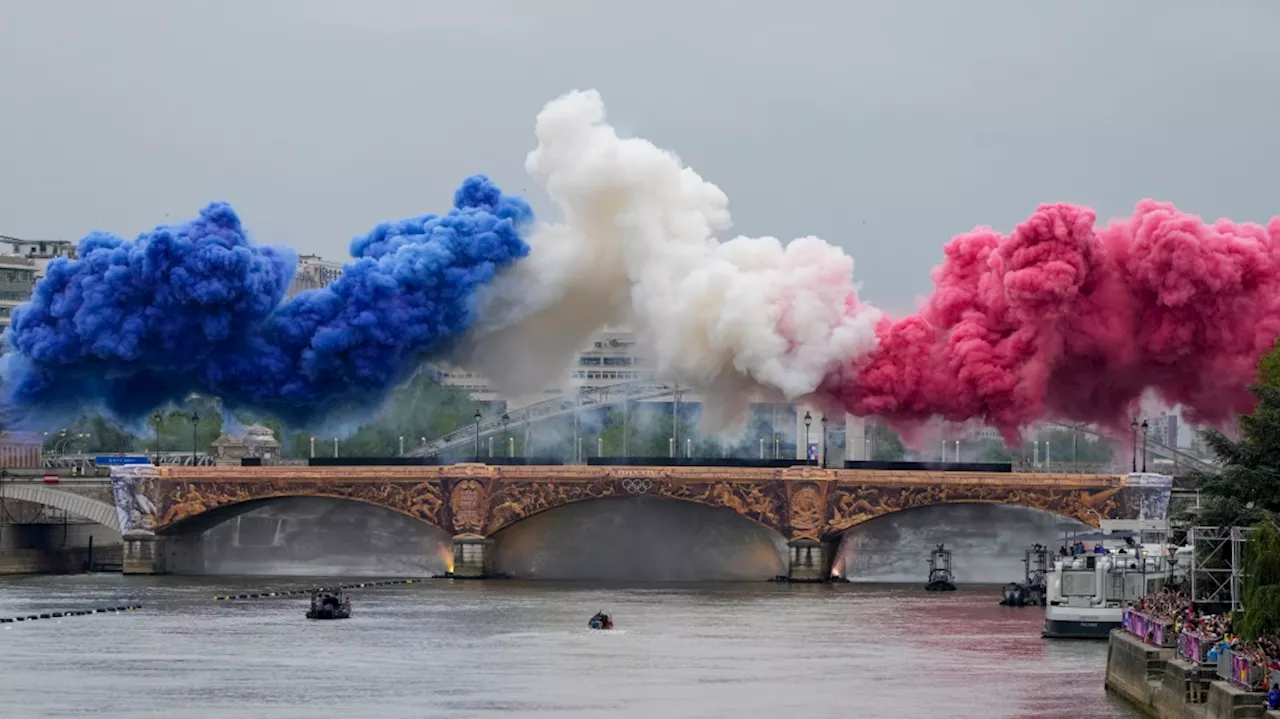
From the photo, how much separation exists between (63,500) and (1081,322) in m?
68.2

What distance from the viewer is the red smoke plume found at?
431 feet

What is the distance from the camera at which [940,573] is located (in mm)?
→ 157875

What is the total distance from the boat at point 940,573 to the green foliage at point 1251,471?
166 ft

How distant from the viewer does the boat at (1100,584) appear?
373 ft

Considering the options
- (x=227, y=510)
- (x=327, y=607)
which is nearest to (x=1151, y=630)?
(x=327, y=607)

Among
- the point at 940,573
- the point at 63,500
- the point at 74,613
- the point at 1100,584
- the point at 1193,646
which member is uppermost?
the point at 63,500

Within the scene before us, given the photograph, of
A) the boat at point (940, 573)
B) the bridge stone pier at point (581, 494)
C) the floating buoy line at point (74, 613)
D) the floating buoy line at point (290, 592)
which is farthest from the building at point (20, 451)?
the boat at point (940, 573)

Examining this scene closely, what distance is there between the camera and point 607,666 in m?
104

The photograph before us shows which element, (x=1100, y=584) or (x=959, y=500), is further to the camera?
(x=959, y=500)

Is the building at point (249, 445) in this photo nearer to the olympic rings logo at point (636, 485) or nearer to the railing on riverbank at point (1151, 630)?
the olympic rings logo at point (636, 485)

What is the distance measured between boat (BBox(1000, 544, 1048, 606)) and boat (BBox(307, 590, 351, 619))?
35.3 meters

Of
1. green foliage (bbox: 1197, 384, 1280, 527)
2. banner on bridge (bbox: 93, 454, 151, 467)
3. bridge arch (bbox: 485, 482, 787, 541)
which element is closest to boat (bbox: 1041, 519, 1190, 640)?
green foliage (bbox: 1197, 384, 1280, 527)

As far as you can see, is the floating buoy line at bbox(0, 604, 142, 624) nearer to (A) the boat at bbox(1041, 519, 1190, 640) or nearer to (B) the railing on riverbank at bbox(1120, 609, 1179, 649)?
(A) the boat at bbox(1041, 519, 1190, 640)

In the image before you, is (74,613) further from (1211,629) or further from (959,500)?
(1211,629)
